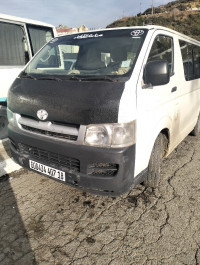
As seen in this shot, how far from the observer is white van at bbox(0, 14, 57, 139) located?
163 inches

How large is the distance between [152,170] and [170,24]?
49015mm

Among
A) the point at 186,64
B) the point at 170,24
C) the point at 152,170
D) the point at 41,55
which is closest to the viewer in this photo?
the point at 152,170

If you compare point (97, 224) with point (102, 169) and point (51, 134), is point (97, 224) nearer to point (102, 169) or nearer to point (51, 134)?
point (102, 169)

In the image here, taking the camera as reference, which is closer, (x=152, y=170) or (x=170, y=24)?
(x=152, y=170)

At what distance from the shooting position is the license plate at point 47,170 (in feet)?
7.59

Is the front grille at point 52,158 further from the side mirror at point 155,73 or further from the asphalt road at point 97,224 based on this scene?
the side mirror at point 155,73

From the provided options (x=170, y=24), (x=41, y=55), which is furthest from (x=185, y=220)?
(x=170, y=24)

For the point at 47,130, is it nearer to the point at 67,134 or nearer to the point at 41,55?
the point at 67,134

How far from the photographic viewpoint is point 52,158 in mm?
2379

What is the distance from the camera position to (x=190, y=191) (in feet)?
9.87

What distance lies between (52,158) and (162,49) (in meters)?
1.90

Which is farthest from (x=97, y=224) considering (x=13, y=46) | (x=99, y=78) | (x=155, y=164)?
(x=13, y=46)

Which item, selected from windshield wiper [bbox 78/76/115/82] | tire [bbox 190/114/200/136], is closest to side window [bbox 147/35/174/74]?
windshield wiper [bbox 78/76/115/82]

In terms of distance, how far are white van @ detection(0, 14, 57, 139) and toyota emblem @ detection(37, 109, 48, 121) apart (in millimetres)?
2119
